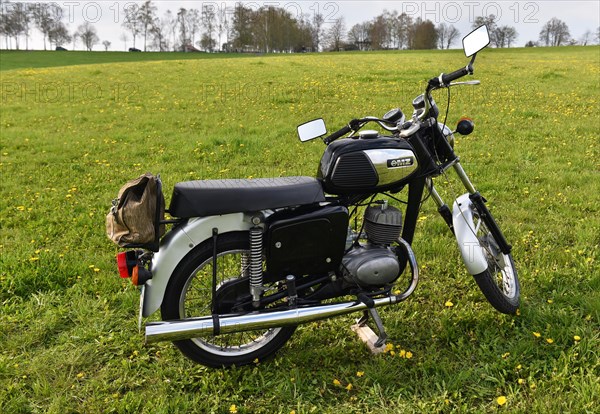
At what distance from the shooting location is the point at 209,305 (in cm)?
312

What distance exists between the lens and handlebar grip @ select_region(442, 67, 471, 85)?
271cm

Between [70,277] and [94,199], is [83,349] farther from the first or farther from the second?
[94,199]

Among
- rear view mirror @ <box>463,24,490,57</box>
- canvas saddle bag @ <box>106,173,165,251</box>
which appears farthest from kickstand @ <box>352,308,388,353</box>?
rear view mirror @ <box>463,24,490,57</box>

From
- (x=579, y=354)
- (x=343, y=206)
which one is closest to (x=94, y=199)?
(x=343, y=206)

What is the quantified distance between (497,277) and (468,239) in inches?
30.5

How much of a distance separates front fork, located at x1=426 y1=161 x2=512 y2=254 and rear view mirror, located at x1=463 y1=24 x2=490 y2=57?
0.75 meters

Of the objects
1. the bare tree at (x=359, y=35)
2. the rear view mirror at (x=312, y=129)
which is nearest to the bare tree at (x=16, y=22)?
the bare tree at (x=359, y=35)

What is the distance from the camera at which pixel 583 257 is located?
4.02 metres

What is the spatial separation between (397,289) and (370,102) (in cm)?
918

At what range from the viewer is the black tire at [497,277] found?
322 cm

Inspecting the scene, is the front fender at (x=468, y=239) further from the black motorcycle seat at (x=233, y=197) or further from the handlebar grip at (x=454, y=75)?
the black motorcycle seat at (x=233, y=197)

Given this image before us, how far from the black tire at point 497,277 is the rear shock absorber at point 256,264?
1493 millimetres

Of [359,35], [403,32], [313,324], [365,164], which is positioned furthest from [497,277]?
[359,35]

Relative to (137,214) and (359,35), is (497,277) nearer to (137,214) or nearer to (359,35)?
(137,214)
